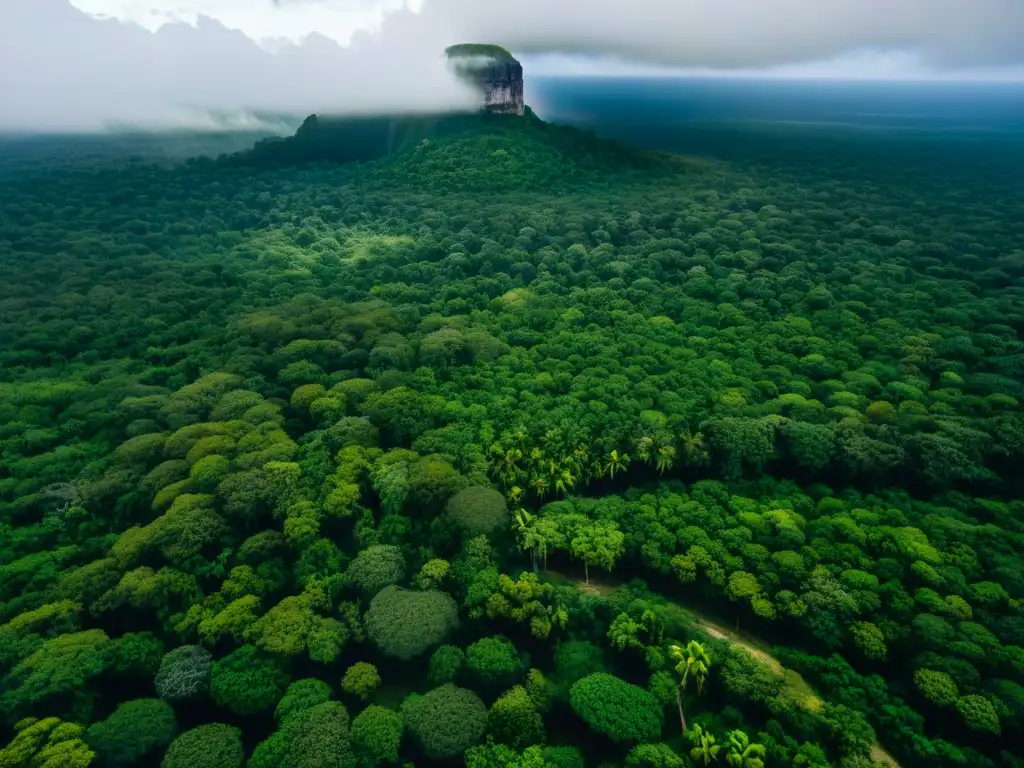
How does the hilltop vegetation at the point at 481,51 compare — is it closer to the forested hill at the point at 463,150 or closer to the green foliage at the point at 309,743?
the forested hill at the point at 463,150

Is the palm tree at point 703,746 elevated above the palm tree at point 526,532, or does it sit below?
below

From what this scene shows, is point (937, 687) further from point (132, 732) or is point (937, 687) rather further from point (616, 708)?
point (132, 732)

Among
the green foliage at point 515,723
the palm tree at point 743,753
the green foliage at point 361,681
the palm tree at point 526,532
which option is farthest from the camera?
the palm tree at point 526,532

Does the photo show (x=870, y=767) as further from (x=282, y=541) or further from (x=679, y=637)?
(x=282, y=541)

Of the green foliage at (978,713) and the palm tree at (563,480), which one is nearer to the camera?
the green foliage at (978,713)

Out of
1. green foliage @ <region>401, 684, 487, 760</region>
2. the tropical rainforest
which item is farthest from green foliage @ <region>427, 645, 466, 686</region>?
green foliage @ <region>401, 684, 487, 760</region>

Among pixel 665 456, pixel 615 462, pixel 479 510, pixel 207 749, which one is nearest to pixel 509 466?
pixel 479 510

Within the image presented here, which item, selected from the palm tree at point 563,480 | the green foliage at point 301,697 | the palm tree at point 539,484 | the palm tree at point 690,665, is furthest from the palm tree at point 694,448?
the green foliage at point 301,697

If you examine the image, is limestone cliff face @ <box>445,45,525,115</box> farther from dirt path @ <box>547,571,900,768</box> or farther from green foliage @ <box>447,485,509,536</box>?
dirt path @ <box>547,571,900,768</box>
